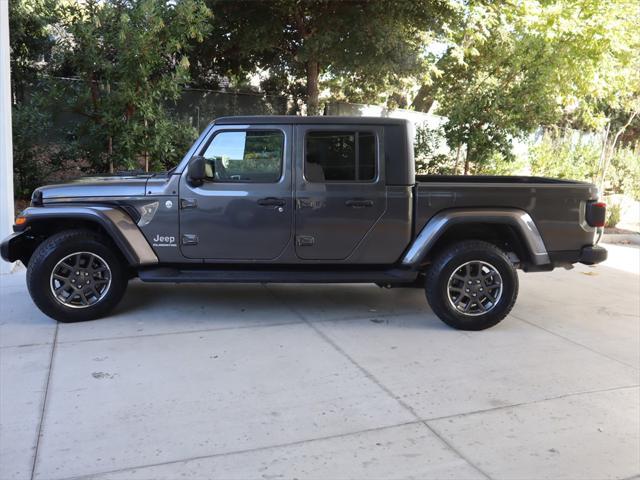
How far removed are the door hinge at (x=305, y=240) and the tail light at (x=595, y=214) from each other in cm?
259

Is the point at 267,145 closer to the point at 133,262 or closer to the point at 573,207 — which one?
the point at 133,262

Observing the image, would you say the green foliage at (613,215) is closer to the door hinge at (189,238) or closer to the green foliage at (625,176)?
the green foliage at (625,176)

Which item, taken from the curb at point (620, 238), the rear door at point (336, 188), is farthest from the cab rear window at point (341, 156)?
the curb at point (620, 238)

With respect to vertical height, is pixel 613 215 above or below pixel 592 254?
above

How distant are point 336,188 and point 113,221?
2.01 m

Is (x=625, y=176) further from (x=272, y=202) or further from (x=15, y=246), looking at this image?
(x=15, y=246)

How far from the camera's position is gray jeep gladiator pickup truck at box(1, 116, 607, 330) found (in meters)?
5.27

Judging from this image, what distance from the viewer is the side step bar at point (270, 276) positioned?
17.3 feet

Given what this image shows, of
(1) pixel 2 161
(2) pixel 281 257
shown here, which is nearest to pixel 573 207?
(2) pixel 281 257

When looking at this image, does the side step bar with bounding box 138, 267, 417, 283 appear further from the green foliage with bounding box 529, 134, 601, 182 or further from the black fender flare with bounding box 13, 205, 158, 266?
the green foliage with bounding box 529, 134, 601, 182

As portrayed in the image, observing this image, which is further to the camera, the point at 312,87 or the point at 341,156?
the point at 312,87

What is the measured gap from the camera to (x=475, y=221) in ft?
17.4

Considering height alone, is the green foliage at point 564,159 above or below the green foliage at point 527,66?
below

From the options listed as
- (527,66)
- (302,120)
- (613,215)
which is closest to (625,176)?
(613,215)
